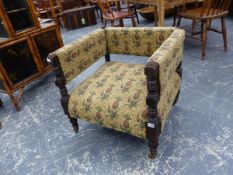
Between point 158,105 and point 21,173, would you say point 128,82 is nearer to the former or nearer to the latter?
point 158,105

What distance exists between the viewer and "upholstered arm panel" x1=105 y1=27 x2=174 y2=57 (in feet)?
4.58

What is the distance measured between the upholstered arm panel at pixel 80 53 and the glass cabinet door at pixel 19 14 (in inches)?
34.8

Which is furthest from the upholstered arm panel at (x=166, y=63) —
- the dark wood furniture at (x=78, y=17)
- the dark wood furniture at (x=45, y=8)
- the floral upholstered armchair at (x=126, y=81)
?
the dark wood furniture at (x=45, y=8)

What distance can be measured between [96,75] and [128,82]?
0.94ft

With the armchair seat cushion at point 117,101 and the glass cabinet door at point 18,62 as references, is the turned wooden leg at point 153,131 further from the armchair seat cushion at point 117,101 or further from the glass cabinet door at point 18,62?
the glass cabinet door at point 18,62

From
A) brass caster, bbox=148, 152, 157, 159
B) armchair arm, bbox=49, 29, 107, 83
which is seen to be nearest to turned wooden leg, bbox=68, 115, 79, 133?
armchair arm, bbox=49, 29, 107, 83

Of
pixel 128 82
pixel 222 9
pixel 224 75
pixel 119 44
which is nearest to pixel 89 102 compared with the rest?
pixel 128 82

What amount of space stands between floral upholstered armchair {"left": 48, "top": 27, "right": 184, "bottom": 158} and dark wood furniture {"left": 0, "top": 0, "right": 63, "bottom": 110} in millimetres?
826

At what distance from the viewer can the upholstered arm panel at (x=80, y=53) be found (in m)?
1.28

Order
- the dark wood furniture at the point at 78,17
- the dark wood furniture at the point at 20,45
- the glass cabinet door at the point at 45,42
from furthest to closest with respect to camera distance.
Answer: the dark wood furniture at the point at 78,17, the glass cabinet door at the point at 45,42, the dark wood furniture at the point at 20,45

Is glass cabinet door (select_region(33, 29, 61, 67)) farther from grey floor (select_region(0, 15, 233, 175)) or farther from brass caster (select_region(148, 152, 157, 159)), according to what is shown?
brass caster (select_region(148, 152, 157, 159))

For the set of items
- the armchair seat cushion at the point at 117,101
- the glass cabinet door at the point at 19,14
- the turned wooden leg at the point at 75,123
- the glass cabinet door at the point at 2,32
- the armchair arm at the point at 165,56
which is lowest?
the turned wooden leg at the point at 75,123

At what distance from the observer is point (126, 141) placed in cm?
146

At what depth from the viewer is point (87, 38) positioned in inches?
56.6
